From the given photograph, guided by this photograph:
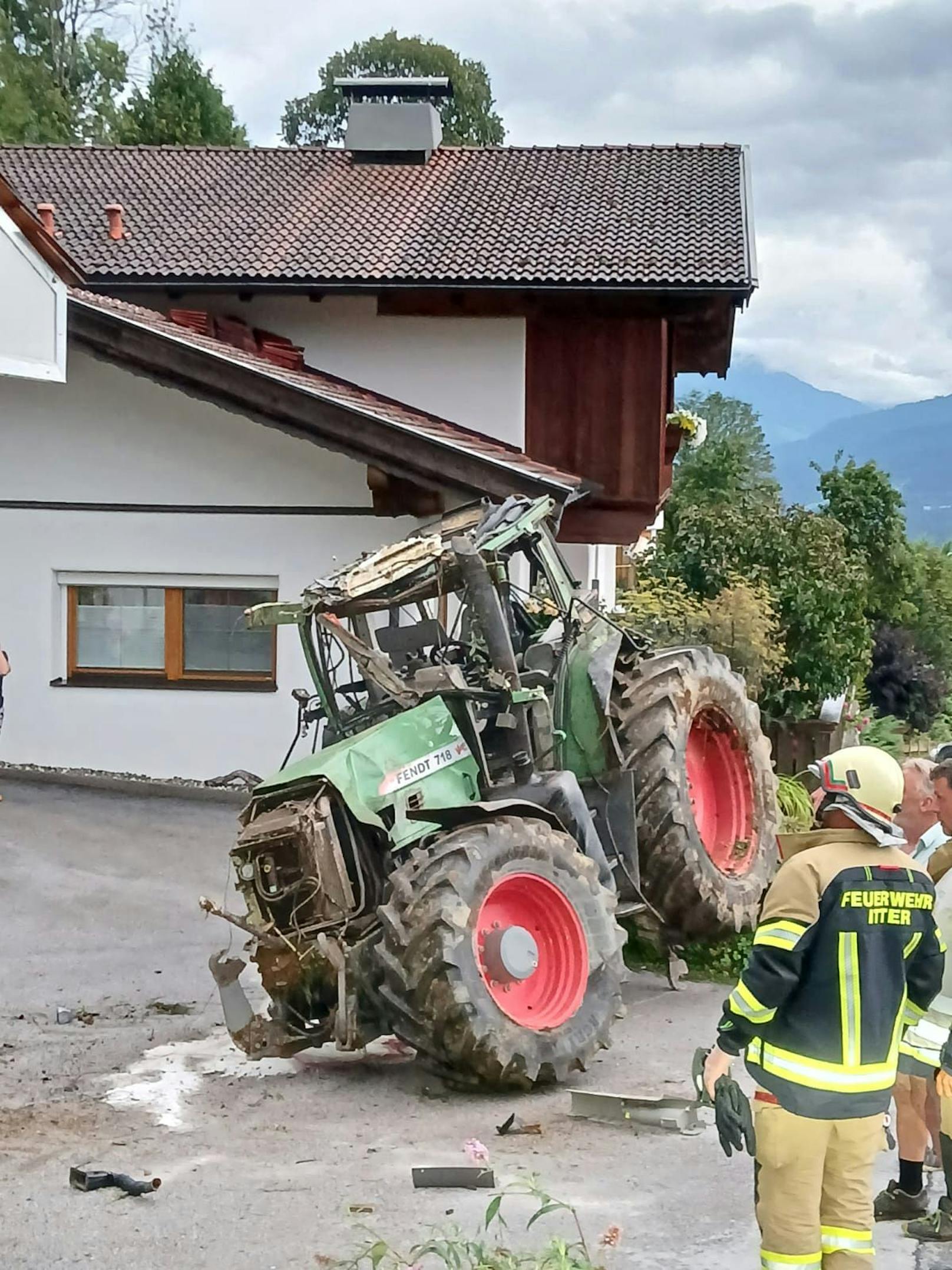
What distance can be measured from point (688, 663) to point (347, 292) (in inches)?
383

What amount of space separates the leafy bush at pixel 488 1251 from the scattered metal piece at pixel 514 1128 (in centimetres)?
101

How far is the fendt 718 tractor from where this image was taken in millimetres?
7352

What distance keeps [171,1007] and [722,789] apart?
147 inches

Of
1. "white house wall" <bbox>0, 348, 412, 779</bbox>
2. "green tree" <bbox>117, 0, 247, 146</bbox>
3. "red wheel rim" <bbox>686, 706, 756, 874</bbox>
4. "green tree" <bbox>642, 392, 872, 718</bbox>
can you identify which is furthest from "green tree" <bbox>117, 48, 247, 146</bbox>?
"red wheel rim" <bbox>686, 706, 756, 874</bbox>

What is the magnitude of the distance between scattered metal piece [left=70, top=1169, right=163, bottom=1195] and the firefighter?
2465mm

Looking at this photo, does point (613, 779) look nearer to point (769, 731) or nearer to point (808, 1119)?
point (808, 1119)

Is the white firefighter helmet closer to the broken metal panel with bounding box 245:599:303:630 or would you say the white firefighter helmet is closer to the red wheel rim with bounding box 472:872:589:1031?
the red wheel rim with bounding box 472:872:589:1031

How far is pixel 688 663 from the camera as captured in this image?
992 cm

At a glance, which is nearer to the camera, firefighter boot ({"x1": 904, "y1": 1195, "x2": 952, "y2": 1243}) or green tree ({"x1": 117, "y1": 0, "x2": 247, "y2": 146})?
firefighter boot ({"x1": 904, "y1": 1195, "x2": 952, "y2": 1243})

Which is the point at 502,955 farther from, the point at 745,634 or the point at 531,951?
the point at 745,634

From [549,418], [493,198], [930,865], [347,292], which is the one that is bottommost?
[930,865]

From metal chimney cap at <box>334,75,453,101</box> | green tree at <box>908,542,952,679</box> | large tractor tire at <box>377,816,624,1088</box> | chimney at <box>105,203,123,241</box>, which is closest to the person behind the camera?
large tractor tire at <box>377,816,624,1088</box>

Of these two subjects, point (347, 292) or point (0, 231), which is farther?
point (347, 292)

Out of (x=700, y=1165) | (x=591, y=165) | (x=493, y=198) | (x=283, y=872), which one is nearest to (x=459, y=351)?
(x=493, y=198)
